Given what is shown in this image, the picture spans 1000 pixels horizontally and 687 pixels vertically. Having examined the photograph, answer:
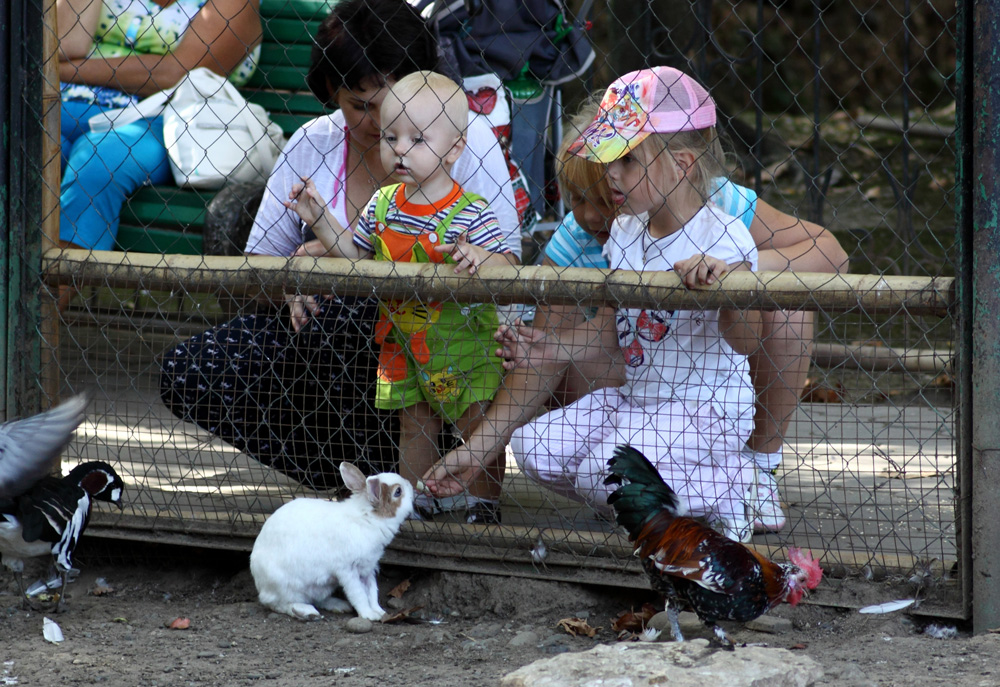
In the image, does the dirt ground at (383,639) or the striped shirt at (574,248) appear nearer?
the dirt ground at (383,639)

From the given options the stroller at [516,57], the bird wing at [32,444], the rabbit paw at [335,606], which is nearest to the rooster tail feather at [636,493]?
the rabbit paw at [335,606]

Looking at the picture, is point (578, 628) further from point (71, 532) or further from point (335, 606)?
point (71, 532)

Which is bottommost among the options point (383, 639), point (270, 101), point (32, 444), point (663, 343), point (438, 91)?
point (383, 639)

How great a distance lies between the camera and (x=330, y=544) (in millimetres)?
2748

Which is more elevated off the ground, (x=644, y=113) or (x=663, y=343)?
(x=644, y=113)

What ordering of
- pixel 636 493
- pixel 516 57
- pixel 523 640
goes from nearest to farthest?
1. pixel 636 493
2. pixel 523 640
3. pixel 516 57

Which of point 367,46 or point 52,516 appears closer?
point 52,516

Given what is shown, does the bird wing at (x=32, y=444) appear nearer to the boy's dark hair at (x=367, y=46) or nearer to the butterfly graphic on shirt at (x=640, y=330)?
the boy's dark hair at (x=367, y=46)

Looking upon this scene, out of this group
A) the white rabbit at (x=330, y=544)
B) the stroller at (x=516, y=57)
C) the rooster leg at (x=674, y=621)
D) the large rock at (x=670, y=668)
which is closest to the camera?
the large rock at (x=670, y=668)

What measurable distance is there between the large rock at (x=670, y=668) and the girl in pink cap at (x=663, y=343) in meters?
0.69

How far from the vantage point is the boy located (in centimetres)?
284

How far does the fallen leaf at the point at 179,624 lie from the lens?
2.81 meters

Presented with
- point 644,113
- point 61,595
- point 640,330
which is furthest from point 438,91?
point 61,595

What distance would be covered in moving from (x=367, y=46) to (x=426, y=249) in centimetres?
65
